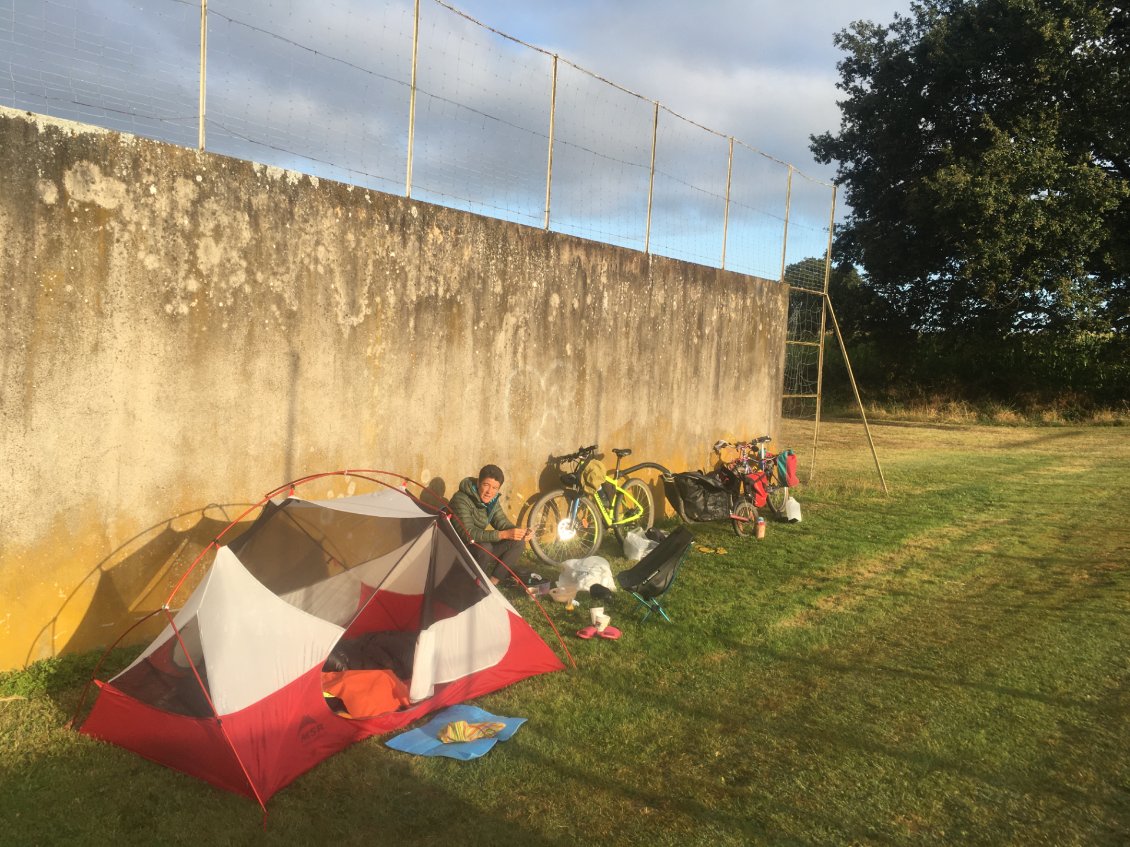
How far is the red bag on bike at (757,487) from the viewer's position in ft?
27.5

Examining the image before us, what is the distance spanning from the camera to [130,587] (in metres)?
4.55

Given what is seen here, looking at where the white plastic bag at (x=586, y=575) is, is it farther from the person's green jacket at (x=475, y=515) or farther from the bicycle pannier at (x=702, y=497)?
the bicycle pannier at (x=702, y=497)

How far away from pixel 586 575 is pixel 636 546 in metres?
1.30

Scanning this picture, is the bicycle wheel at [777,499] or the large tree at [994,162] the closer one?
the bicycle wheel at [777,499]

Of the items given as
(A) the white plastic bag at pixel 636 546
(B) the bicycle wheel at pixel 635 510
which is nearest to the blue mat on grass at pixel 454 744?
(A) the white plastic bag at pixel 636 546

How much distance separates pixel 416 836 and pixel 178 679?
131cm

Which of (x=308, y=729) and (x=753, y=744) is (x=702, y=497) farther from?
(x=308, y=729)

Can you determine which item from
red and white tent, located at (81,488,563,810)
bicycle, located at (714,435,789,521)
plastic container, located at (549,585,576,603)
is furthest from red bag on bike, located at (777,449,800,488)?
red and white tent, located at (81,488,563,810)

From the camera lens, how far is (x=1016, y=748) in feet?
12.5

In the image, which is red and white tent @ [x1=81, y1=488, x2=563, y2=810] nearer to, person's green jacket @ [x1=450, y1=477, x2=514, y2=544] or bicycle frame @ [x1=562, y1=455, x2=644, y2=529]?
person's green jacket @ [x1=450, y1=477, x2=514, y2=544]

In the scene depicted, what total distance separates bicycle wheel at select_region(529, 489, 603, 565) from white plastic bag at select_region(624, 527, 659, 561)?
0.82 ft

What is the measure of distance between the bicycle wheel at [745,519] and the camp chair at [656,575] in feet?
8.02

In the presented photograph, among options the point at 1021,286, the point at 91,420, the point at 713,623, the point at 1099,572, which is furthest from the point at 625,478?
the point at 1021,286

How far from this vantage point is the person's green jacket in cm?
572
